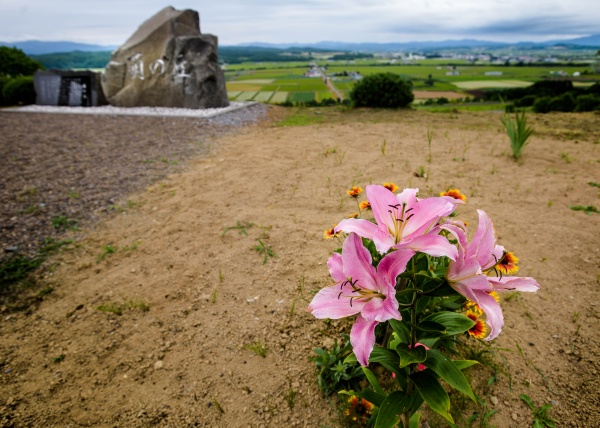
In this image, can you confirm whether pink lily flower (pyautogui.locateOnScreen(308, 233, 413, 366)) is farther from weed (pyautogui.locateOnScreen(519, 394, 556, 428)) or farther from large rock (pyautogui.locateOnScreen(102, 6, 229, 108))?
large rock (pyautogui.locateOnScreen(102, 6, 229, 108))

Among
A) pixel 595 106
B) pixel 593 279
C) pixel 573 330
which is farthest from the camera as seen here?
pixel 595 106

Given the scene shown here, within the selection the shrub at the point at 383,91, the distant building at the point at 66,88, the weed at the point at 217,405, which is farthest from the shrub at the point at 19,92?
the weed at the point at 217,405

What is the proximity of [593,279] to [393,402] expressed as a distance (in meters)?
2.62

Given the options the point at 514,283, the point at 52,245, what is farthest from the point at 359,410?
the point at 52,245

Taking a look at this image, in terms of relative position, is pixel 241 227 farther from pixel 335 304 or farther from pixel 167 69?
pixel 167 69

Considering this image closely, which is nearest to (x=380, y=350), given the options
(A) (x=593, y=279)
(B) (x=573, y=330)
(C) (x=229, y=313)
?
(C) (x=229, y=313)

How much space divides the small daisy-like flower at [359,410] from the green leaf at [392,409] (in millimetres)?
429

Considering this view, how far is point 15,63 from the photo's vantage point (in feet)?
59.5

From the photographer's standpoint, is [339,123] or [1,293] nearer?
[1,293]

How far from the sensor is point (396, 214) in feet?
3.39

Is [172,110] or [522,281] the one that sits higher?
[172,110]

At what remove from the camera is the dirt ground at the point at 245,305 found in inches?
75.5

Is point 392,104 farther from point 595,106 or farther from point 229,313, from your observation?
point 229,313

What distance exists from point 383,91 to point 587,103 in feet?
21.0
